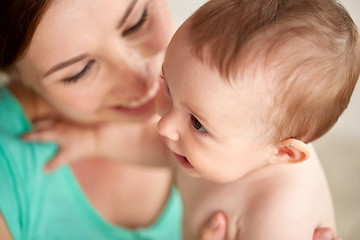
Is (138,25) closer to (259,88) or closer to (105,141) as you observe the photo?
(259,88)

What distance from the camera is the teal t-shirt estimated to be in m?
1.09

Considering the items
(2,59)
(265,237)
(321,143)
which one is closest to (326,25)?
(265,237)

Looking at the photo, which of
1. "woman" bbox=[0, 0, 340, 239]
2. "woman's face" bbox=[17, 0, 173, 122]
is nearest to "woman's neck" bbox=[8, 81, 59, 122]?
"woman" bbox=[0, 0, 340, 239]

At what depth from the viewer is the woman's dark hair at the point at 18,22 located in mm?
797

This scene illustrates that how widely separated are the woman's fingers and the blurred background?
2.18 feet

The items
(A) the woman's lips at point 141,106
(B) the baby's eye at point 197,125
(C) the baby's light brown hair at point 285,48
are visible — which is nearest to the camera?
(C) the baby's light brown hair at point 285,48

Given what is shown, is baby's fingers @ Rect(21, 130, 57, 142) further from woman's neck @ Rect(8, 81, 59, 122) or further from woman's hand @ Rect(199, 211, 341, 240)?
woman's hand @ Rect(199, 211, 341, 240)

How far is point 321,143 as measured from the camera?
1563mm

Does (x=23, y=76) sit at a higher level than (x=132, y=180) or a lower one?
higher

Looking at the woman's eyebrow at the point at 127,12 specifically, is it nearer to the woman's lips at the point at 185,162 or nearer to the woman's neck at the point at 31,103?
the woman's lips at the point at 185,162

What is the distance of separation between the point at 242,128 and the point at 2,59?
55cm

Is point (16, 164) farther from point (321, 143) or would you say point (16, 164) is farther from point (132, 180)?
point (321, 143)

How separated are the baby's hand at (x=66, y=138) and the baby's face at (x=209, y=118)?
1.54ft

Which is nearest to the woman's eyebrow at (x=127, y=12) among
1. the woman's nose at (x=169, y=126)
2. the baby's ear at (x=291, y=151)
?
the woman's nose at (x=169, y=126)
